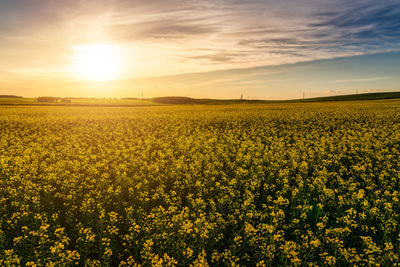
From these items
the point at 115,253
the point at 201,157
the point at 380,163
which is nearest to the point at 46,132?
the point at 201,157

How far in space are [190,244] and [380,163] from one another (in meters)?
10.8

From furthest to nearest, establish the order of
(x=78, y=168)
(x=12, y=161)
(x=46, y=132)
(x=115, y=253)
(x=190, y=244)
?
(x=46, y=132) → (x=12, y=161) → (x=78, y=168) → (x=115, y=253) → (x=190, y=244)

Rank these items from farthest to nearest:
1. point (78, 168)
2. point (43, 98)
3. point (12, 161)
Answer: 1. point (43, 98)
2. point (12, 161)
3. point (78, 168)

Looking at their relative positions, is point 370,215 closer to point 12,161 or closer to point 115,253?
point 115,253

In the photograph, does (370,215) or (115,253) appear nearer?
(115,253)

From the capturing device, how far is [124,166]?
960 cm

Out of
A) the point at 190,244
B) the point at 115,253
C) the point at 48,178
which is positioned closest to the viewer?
the point at 190,244

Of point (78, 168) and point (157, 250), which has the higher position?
point (78, 168)

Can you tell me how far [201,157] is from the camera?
11250 millimetres

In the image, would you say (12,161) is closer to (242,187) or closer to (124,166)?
(124,166)

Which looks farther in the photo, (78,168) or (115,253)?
(78,168)

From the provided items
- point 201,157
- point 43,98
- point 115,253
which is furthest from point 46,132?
point 43,98

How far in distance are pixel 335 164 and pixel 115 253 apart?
1026 centimetres

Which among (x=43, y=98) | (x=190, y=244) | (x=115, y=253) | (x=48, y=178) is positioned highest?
(x=43, y=98)
